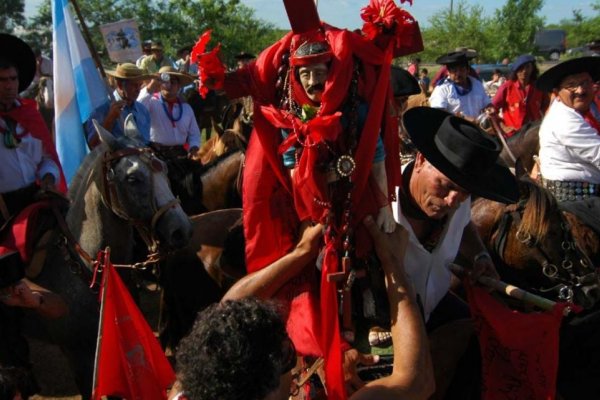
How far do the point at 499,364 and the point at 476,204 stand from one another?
A: 73.0 inches

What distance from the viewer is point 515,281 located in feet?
13.9

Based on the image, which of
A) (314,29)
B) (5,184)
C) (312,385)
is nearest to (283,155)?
(314,29)

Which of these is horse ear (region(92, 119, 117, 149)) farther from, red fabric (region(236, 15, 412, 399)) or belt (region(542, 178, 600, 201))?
belt (region(542, 178, 600, 201))

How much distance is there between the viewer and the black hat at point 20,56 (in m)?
4.79

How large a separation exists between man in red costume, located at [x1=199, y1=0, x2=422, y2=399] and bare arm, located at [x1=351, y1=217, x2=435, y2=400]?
0.63 feet

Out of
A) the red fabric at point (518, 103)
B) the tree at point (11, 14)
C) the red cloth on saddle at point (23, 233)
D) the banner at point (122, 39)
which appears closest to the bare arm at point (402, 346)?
the red cloth on saddle at point (23, 233)

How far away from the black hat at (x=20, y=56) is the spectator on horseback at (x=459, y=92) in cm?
602

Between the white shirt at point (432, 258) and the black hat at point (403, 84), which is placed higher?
the black hat at point (403, 84)

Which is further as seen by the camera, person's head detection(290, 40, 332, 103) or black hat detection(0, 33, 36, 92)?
black hat detection(0, 33, 36, 92)

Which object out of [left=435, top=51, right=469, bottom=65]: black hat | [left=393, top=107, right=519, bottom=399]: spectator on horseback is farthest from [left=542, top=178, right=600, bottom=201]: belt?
[left=435, top=51, right=469, bottom=65]: black hat

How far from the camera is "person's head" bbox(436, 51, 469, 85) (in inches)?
368

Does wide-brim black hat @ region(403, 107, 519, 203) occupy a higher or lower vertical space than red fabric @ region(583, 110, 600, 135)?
higher

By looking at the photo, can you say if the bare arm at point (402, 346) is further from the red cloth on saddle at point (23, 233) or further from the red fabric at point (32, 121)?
the red fabric at point (32, 121)

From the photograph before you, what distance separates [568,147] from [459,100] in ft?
14.3
